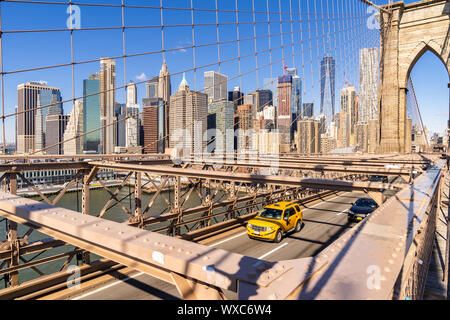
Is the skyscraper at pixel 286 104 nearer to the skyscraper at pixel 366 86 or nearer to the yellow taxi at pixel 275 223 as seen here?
the yellow taxi at pixel 275 223

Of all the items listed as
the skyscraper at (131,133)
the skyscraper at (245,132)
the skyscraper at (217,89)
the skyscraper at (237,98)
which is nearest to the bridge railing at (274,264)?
the skyscraper at (131,133)

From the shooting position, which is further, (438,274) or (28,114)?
(28,114)

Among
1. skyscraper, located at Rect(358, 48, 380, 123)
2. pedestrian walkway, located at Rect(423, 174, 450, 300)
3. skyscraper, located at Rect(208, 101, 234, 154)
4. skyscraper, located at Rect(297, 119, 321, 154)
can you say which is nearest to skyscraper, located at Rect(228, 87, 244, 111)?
skyscraper, located at Rect(208, 101, 234, 154)

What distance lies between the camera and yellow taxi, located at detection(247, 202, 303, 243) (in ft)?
44.9

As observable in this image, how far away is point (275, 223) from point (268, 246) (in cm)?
123

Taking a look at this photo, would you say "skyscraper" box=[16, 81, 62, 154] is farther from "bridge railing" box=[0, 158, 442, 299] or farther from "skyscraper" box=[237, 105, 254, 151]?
"skyscraper" box=[237, 105, 254, 151]

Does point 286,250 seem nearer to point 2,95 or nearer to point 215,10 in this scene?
point 2,95

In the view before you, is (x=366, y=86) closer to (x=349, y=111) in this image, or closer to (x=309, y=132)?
(x=349, y=111)

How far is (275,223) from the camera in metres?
14.1

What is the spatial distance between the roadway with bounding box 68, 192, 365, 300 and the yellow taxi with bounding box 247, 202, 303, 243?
14.3 inches

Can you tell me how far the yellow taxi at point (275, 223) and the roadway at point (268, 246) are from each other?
36cm

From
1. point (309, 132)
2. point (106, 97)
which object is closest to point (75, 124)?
point (106, 97)

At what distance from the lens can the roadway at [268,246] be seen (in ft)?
28.1
